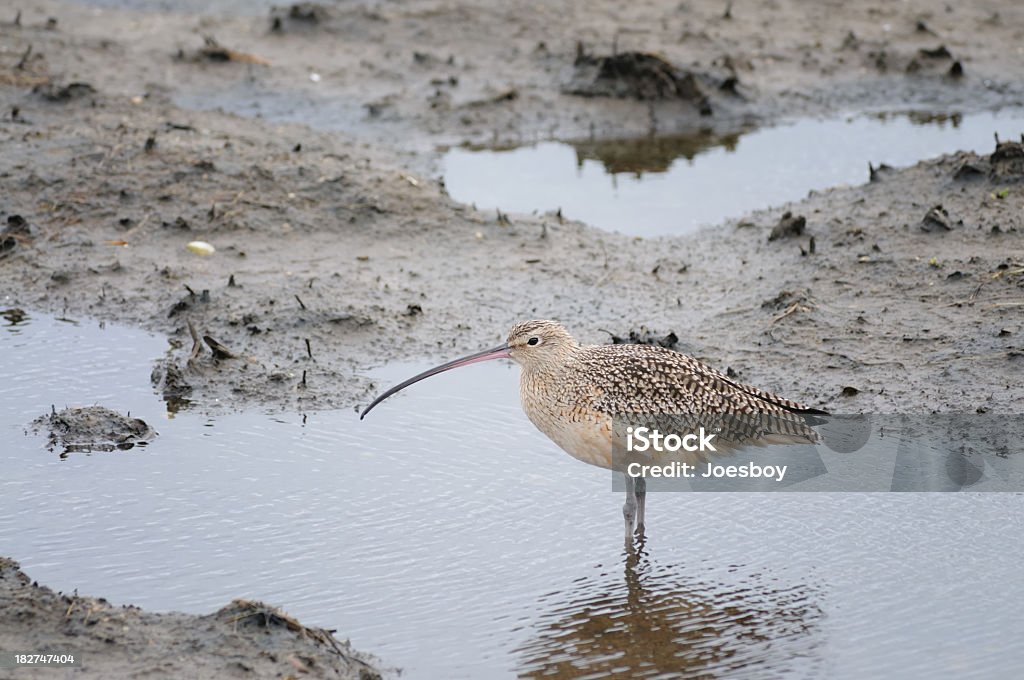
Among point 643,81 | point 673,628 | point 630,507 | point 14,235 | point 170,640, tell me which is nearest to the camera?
point 170,640

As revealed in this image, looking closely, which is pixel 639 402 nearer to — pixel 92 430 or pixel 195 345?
pixel 92 430

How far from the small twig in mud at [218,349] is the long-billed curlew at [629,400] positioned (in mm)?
2159

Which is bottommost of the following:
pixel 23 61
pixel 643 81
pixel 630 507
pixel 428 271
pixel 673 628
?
pixel 673 628

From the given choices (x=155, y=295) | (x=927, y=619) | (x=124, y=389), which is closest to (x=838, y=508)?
(x=927, y=619)

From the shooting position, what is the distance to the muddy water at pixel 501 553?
5641 millimetres

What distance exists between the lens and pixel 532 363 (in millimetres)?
6926

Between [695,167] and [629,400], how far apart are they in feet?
18.9

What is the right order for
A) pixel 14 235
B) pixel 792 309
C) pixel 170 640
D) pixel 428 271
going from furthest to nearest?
1. pixel 14 235
2. pixel 428 271
3. pixel 792 309
4. pixel 170 640

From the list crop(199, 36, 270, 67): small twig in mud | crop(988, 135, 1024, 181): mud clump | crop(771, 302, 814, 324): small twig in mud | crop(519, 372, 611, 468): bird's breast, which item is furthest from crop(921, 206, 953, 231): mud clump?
crop(199, 36, 270, 67): small twig in mud

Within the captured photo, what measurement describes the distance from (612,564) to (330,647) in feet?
4.91

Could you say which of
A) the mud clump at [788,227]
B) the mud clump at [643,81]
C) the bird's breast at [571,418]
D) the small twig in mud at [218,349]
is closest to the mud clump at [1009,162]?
the mud clump at [788,227]

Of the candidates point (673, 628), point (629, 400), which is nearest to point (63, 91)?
point (629, 400)

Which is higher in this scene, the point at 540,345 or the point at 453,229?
the point at 453,229

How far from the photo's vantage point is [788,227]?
385 inches
